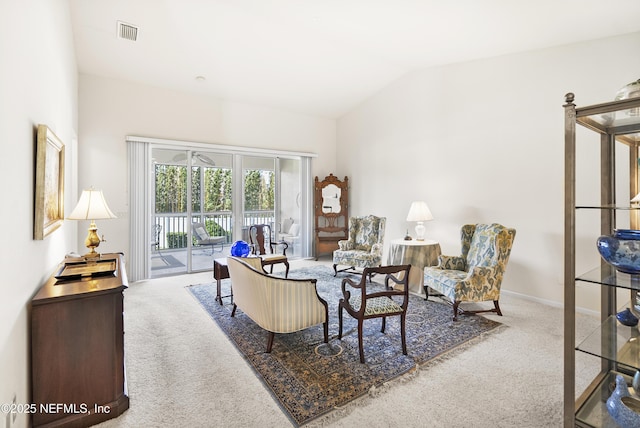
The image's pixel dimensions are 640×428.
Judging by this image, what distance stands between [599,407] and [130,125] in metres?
6.15

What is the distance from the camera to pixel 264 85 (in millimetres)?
5438

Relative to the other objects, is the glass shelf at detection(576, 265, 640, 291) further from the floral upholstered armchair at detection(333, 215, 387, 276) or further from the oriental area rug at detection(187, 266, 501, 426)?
the floral upholstered armchair at detection(333, 215, 387, 276)

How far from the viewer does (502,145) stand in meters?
4.28

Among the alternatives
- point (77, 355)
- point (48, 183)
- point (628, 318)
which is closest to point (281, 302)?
point (77, 355)

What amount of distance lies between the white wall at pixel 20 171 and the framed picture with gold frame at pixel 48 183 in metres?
0.03

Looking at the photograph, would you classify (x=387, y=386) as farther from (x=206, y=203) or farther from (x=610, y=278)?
(x=206, y=203)

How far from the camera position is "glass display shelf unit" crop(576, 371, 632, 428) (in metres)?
1.56

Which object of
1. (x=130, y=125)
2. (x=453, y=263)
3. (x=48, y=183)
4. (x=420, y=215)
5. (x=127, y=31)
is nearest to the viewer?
(x=48, y=183)

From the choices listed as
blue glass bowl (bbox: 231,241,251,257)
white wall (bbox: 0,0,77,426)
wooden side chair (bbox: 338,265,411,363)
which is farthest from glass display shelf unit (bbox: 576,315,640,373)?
blue glass bowl (bbox: 231,241,251,257)

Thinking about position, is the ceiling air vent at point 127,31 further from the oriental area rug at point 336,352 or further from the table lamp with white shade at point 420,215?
the table lamp with white shade at point 420,215

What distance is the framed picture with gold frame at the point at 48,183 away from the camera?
6.16 ft

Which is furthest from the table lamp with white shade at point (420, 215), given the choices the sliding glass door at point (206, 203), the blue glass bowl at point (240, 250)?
the sliding glass door at point (206, 203)

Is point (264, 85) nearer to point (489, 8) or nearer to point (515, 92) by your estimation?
point (489, 8)

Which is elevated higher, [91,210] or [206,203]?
[206,203]
